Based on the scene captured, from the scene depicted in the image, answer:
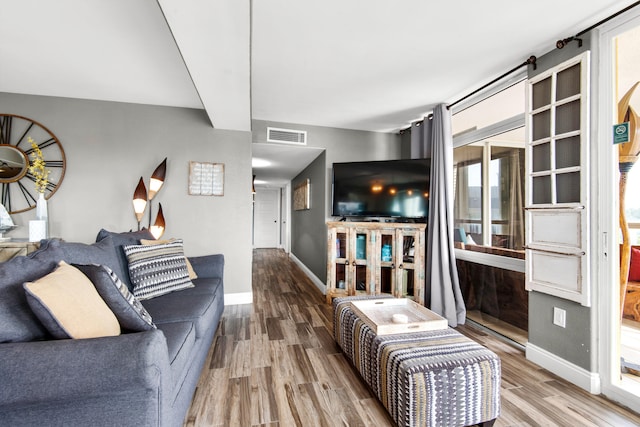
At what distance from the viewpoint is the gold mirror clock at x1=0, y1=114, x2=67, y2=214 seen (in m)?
2.90

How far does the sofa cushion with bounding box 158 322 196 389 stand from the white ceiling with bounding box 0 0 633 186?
5.27 feet

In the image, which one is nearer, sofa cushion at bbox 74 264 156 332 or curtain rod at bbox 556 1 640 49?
sofa cushion at bbox 74 264 156 332

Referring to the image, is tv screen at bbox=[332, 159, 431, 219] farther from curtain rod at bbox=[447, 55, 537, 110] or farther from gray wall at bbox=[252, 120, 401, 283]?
curtain rod at bbox=[447, 55, 537, 110]

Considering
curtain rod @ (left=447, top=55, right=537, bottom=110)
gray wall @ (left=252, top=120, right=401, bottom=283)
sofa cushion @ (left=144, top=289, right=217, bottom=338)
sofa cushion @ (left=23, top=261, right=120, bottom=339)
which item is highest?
curtain rod @ (left=447, top=55, right=537, bottom=110)

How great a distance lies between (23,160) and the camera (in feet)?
9.57

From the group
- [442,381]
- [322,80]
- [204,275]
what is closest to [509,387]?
[442,381]

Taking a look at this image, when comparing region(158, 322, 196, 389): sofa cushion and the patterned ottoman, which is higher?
region(158, 322, 196, 389): sofa cushion

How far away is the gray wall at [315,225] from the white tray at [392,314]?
1812 millimetres

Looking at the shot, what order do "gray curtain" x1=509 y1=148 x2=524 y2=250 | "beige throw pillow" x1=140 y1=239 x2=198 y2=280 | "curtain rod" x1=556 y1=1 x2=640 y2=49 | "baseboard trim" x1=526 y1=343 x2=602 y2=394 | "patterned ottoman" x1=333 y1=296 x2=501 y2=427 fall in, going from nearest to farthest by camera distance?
"patterned ottoman" x1=333 y1=296 x2=501 y2=427 < "curtain rod" x1=556 y1=1 x2=640 y2=49 < "baseboard trim" x1=526 y1=343 x2=602 y2=394 < "beige throw pillow" x1=140 y1=239 x2=198 y2=280 < "gray curtain" x1=509 y1=148 x2=524 y2=250

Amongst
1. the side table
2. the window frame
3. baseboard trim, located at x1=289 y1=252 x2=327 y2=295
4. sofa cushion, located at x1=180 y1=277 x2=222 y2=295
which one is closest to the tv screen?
the window frame

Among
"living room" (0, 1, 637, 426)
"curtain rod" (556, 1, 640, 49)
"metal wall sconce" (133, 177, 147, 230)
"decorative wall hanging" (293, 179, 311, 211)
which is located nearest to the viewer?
"curtain rod" (556, 1, 640, 49)

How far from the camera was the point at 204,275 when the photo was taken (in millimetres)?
2674

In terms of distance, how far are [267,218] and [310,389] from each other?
7.27 m

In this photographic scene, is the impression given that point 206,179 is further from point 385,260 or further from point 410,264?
point 410,264
